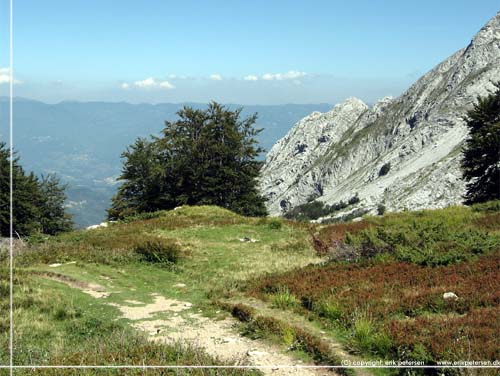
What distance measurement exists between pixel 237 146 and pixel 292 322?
4277cm

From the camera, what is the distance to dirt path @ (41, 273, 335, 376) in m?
9.36

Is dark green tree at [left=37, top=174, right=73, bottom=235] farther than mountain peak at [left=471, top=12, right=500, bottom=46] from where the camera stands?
No

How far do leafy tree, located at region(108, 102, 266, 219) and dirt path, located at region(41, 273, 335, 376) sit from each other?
3628cm

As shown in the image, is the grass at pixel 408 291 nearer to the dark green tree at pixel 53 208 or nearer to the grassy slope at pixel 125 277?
the grassy slope at pixel 125 277

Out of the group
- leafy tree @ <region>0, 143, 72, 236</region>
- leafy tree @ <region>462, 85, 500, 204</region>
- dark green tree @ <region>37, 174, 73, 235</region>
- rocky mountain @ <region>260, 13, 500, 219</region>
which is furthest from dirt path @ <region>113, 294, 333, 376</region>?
rocky mountain @ <region>260, 13, 500, 219</region>

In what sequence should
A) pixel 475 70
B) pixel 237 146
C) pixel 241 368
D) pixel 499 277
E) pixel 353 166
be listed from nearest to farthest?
pixel 241 368
pixel 499 277
pixel 237 146
pixel 475 70
pixel 353 166

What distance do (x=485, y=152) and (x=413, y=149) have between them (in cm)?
9486

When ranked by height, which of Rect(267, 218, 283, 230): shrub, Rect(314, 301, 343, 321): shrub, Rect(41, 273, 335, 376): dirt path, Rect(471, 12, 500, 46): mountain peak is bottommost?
Rect(267, 218, 283, 230): shrub

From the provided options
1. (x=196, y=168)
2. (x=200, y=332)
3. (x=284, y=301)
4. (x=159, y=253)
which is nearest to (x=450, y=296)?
(x=284, y=301)

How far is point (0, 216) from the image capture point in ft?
154

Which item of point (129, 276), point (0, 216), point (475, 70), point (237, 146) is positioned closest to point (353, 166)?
point (475, 70)

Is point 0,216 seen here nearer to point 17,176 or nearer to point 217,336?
point 17,176

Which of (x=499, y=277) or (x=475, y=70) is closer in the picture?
(x=499, y=277)

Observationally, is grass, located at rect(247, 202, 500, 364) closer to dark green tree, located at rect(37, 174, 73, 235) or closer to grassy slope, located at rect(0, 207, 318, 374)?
grassy slope, located at rect(0, 207, 318, 374)
